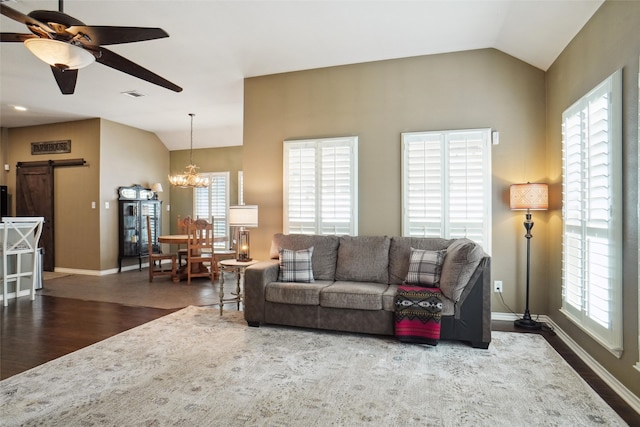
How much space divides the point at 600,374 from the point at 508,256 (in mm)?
1494

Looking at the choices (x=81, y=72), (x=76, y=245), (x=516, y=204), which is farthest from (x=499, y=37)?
(x=76, y=245)

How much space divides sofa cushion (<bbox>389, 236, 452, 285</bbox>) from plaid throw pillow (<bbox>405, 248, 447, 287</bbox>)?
16 centimetres

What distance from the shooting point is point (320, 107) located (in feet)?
14.9

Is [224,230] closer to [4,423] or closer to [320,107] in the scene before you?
[320,107]

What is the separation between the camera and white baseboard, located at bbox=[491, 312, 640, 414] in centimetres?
223

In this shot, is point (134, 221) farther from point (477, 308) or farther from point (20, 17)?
point (477, 308)

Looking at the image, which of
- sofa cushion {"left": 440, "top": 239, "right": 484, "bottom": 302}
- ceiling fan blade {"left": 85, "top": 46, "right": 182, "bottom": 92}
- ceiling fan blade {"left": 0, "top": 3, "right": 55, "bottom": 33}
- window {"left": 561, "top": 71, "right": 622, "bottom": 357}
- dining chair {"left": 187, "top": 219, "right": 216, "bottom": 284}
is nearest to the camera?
ceiling fan blade {"left": 0, "top": 3, "right": 55, "bottom": 33}

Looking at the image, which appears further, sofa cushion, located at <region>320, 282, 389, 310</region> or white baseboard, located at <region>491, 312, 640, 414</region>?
sofa cushion, located at <region>320, 282, 389, 310</region>

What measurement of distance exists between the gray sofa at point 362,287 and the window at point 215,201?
4420 millimetres

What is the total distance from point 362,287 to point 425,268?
0.64 metres

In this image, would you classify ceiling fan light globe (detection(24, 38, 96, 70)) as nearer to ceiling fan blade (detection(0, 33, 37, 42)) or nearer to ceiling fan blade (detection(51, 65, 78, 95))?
ceiling fan blade (detection(0, 33, 37, 42))

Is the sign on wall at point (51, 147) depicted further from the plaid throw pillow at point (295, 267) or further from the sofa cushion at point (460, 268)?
the sofa cushion at point (460, 268)

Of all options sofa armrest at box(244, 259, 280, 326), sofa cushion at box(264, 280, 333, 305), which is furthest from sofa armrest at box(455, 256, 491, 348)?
sofa armrest at box(244, 259, 280, 326)

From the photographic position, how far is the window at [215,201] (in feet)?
27.6
